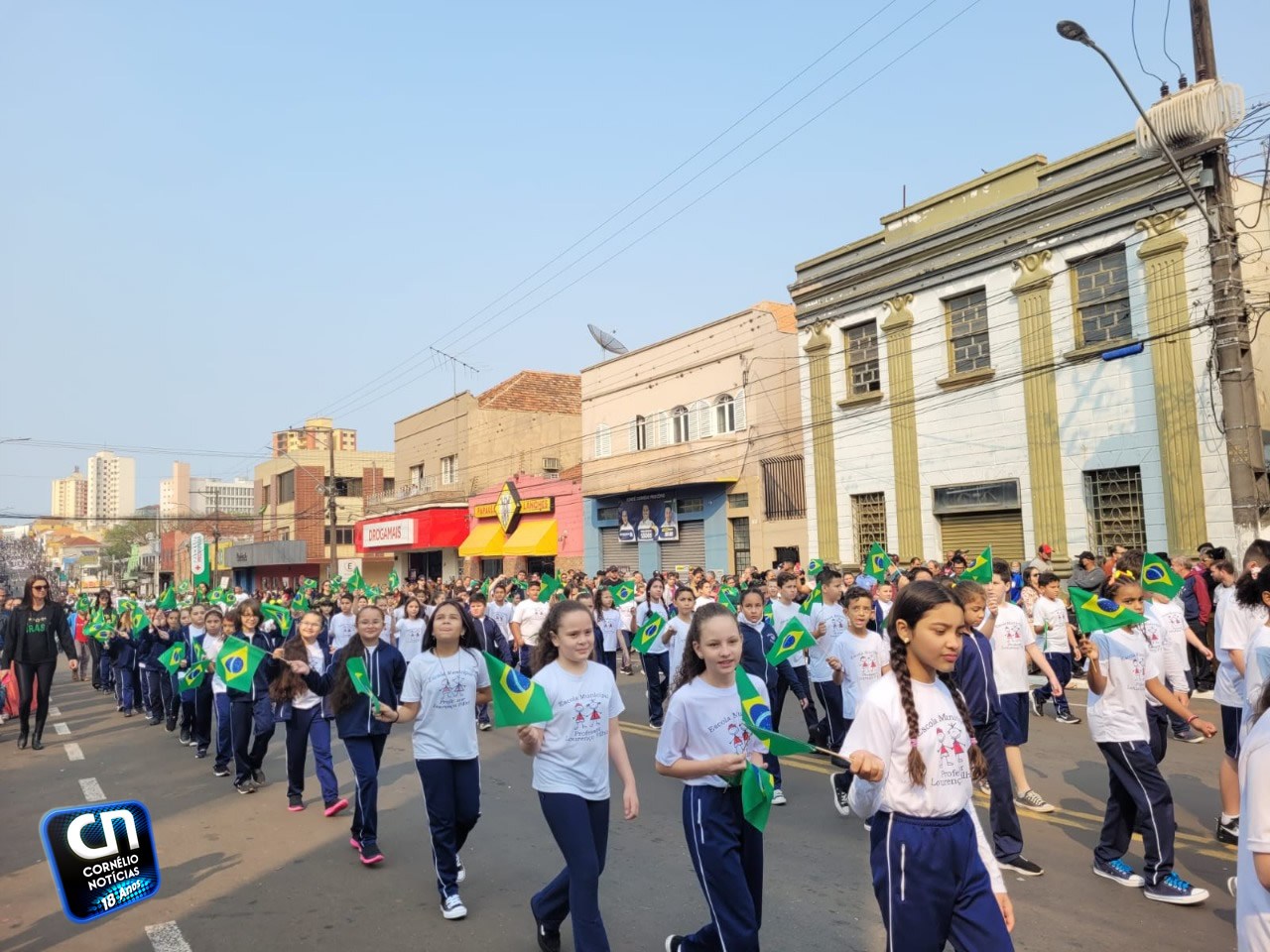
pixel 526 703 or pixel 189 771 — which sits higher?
pixel 526 703

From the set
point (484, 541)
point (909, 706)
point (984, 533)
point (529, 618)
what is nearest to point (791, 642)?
point (909, 706)

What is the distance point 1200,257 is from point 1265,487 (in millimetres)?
3995

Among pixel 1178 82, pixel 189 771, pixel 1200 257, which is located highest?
pixel 1178 82

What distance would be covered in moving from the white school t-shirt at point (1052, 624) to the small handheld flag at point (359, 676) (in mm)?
A: 7520

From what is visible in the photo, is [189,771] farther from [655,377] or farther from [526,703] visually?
[655,377]

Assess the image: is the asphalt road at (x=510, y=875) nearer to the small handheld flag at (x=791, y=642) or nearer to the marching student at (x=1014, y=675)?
the marching student at (x=1014, y=675)

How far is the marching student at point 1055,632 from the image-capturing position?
10531 mm

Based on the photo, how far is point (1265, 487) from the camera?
13906 millimetres

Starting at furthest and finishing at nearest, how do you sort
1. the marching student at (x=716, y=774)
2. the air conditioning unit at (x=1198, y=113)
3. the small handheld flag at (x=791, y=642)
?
the air conditioning unit at (x=1198, y=113)
the small handheld flag at (x=791, y=642)
the marching student at (x=716, y=774)

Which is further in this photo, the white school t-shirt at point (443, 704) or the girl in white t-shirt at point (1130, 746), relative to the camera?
the white school t-shirt at point (443, 704)

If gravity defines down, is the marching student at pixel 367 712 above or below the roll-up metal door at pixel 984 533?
below

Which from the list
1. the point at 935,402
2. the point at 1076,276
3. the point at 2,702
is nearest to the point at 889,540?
the point at 935,402

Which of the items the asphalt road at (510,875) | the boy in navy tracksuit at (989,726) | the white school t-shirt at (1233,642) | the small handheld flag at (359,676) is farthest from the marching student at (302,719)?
the white school t-shirt at (1233,642)

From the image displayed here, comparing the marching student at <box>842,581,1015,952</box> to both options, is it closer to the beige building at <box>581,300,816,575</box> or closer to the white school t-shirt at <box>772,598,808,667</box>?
the white school t-shirt at <box>772,598,808,667</box>
